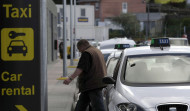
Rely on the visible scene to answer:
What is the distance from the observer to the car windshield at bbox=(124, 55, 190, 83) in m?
6.60

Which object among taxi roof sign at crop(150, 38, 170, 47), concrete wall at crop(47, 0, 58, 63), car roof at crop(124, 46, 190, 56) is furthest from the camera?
concrete wall at crop(47, 0, 58, 63)

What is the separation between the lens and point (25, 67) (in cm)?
510

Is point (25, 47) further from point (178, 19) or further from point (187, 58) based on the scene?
point (178, 19)

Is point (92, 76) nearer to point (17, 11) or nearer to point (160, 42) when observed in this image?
point (160, 42)

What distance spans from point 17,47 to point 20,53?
72 millimetres

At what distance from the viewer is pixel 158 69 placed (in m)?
6.84

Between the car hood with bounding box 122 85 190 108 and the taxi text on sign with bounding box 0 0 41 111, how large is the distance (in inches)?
52.3

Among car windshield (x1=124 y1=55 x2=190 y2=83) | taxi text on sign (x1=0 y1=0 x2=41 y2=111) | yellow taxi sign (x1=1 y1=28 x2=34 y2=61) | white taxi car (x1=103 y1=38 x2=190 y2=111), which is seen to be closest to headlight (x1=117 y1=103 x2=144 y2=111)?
white taxi car (x1=103 y1=38 x2=190 y2=111)

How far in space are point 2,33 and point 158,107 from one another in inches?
81.2

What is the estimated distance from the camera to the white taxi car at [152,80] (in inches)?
227

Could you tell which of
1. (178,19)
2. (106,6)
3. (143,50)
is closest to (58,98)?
(143,50)

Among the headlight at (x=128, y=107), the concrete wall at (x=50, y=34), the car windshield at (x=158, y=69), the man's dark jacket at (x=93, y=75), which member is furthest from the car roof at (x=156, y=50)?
the concrete wall at (x=50, y=34)

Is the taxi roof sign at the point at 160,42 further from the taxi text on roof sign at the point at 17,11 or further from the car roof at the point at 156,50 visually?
the taxi text on roof sign at the point at 17,11

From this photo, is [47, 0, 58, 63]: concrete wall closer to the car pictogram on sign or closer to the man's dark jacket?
the man's dark jacket
